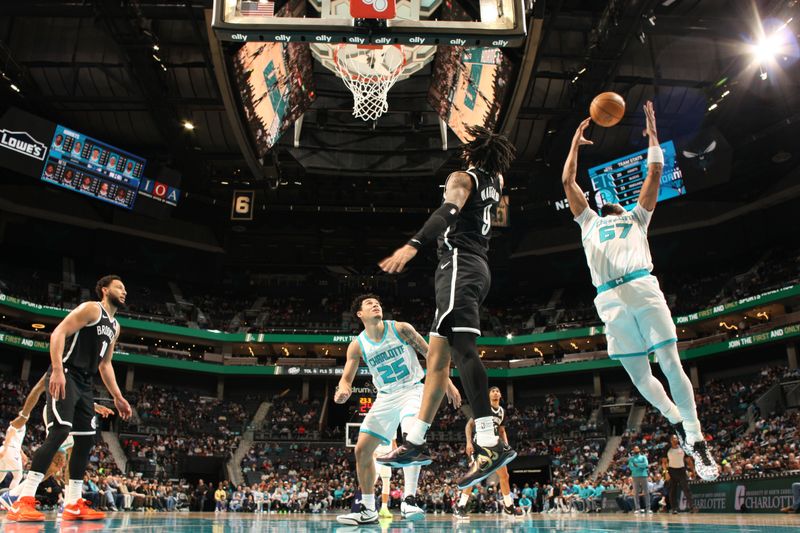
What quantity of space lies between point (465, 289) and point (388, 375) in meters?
2.82

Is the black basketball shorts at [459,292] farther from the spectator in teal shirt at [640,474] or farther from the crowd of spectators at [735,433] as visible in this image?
the crowd of spectators at [735,433]

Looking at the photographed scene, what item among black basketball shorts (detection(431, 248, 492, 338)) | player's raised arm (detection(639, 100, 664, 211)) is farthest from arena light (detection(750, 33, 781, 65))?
black basketball shorts (detection(431, 248, 492, 338))

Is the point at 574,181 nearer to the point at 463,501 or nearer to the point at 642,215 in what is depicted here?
the point at 642,215

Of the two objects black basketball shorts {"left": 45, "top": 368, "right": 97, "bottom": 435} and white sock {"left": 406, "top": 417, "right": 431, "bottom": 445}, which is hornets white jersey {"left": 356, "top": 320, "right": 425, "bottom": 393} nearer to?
white sock {"left": 406, "top": 417, "right": 431, "bottom": 445}

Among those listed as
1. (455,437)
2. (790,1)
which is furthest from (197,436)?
(790,1)

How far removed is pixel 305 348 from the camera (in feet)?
145

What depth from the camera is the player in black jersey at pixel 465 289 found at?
14.8ft

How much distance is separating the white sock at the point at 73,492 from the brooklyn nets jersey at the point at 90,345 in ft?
3.61

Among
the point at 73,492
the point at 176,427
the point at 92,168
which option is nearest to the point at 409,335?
the point at 73,492

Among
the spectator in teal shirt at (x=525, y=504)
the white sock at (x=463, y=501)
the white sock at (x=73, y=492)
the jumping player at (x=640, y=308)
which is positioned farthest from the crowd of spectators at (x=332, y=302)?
the white sock at (x=73, y=492)

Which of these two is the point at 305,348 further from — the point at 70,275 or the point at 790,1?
the point at 790,1

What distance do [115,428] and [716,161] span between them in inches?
1206

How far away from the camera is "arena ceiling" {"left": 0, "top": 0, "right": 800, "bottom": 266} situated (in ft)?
66.1

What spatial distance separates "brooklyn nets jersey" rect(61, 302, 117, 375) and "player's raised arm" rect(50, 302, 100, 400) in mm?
80
